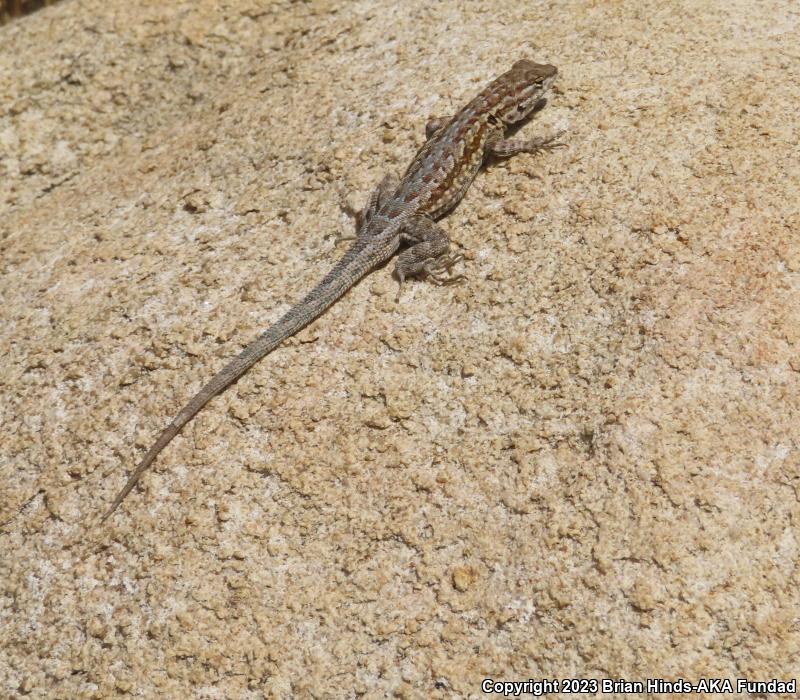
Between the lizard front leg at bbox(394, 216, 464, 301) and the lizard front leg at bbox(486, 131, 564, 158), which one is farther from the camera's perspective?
the lizard front leg at bbox(486, 131, 564, 158)

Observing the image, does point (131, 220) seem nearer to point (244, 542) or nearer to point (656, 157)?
point (244, 542)

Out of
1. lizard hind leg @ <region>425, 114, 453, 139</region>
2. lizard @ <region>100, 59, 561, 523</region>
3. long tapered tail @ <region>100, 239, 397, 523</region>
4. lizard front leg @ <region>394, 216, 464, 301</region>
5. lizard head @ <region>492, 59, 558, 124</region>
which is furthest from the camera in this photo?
lizard hind leg @ <region>425, 114, 453, 139</region>

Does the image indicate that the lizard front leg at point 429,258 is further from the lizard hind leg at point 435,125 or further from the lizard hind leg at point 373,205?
the lizard hind leg at point 435,125

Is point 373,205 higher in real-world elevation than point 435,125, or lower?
lower

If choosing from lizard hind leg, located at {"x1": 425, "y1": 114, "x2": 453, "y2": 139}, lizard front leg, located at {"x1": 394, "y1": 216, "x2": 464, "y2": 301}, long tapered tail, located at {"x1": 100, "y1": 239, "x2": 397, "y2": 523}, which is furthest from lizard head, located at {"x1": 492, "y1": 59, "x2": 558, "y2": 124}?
long tapered tail, located at {"x1": 100, "y1": 239, "x2": 397, "y2": 523}

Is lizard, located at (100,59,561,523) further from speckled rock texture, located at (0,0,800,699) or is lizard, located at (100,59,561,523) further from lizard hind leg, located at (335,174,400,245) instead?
speckled rock texture, located at (0,0,800,699)

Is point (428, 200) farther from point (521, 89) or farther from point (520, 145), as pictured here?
point (521, 89)

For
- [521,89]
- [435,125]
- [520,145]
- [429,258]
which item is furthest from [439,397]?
[521,89]
